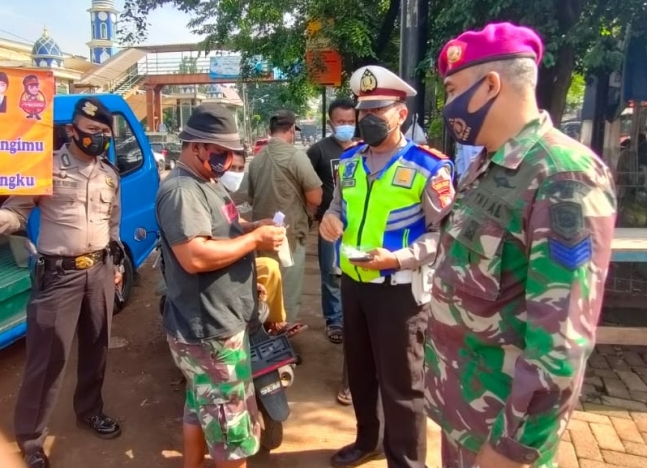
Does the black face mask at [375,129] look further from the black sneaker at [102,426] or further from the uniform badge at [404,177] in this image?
the black sneaker at [102,426]

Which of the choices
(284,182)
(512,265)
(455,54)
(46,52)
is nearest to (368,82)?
(455,54)

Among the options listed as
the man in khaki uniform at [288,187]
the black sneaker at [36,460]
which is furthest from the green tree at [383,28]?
the black sneaker at [36,460]

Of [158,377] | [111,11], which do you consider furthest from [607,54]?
[111,11]

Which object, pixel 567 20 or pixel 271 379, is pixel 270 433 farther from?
pixel 567 20

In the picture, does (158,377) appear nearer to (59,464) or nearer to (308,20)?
(59,464)

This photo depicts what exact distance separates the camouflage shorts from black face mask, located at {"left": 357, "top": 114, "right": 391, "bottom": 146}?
3.37 ft

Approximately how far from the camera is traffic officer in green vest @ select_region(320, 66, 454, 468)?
7.56ft

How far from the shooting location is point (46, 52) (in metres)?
15.8

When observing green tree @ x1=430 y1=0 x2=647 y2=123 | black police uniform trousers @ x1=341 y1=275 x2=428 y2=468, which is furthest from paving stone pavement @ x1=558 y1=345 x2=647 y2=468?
green tree @ x1=430 y1=0 x2=647 y2=123

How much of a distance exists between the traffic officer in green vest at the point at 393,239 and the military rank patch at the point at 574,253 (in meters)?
1.06

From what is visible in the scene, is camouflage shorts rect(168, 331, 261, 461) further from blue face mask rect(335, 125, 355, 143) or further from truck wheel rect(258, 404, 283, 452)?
blue face mask rect(335, 125, 355, 143)

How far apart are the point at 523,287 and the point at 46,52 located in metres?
17.7

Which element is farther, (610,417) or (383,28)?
(383,28)

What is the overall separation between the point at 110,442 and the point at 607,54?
14.9 feet
